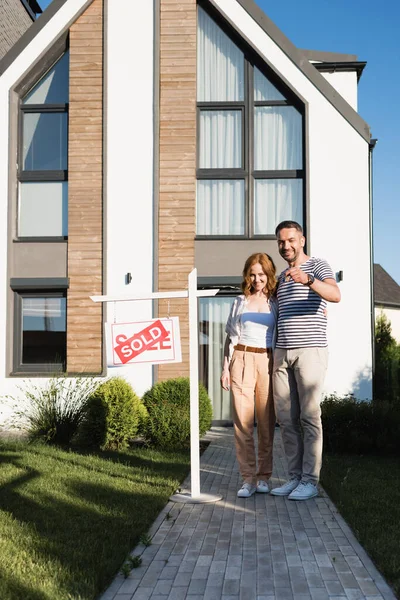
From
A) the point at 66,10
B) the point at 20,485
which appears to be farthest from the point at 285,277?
the point at 66,10

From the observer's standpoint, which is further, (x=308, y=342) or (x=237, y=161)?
(x=237, y=161)

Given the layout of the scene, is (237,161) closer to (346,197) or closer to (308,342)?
(346,197)

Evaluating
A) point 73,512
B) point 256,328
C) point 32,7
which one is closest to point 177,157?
point 256,328

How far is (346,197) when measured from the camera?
12281mm

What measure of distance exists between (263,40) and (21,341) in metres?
6.60

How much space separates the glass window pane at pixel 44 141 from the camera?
42.2ft

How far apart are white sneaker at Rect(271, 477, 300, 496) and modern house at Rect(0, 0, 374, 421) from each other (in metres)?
5.71

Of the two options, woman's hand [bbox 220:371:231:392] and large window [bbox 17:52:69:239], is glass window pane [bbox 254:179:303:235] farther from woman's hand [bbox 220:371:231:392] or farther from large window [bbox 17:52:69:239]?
woman's hand [bbox 220:371:231:392]

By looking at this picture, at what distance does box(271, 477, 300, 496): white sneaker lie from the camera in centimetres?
639

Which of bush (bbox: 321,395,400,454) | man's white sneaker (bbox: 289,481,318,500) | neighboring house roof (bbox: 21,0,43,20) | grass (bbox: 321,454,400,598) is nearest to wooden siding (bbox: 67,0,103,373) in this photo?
bush (bbox: 321,395,400,454)

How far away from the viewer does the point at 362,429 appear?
923cm

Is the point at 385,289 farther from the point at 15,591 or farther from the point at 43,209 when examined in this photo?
the point at 15,591

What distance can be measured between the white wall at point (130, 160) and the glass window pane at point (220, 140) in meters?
0.92

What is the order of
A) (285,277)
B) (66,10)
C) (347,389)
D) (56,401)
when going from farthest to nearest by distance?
(66,10)
(347,389)
(56,401)
(285,277)
